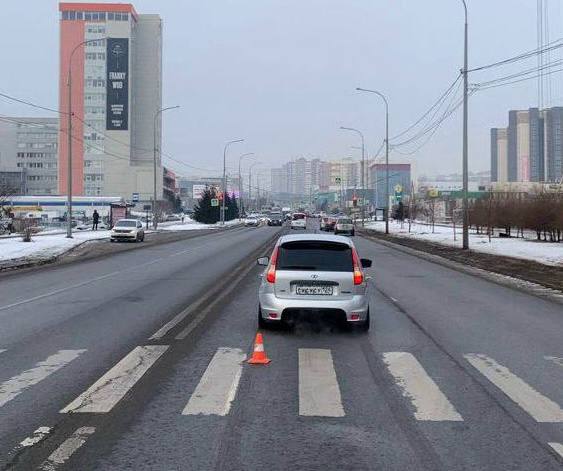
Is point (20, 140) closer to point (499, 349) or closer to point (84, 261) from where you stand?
point (84, 261)

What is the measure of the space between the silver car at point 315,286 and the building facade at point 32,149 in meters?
165


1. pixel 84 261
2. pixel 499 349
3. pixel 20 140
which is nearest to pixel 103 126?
pixel 20 140

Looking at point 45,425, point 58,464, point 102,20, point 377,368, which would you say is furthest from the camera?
point 102,20

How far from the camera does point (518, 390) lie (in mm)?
6777

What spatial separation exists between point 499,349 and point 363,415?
3.84 metres

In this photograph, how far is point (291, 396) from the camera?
255 inches

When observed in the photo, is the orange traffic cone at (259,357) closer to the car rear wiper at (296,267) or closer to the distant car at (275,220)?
the car rear wiper at (296,267)

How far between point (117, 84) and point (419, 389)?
136577 mm

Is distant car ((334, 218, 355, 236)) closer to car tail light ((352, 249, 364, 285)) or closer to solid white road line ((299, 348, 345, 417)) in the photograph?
car tail light ((352, 249, 364, 285))

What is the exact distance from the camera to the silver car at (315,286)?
9930 mm

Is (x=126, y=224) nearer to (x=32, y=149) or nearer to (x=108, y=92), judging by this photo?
(x=108, y=92)

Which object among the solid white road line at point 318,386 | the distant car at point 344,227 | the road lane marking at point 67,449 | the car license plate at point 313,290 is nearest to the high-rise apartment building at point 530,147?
the distant car at point 344,227

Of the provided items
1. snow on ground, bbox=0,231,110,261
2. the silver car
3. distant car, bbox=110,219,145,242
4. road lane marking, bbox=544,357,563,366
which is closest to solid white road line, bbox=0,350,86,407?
the silver car

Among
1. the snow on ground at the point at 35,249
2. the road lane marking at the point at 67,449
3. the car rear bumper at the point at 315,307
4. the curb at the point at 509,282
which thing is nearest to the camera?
the road lane marking at the point at 67,449
